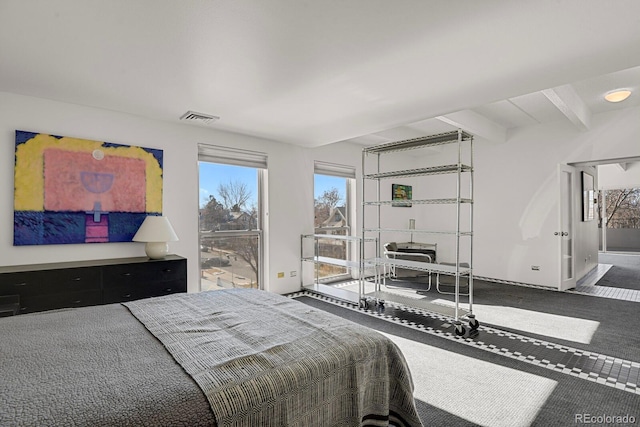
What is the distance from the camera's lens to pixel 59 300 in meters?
2.78

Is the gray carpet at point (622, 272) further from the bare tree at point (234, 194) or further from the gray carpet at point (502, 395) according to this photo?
the bare tree at point (234, 194)

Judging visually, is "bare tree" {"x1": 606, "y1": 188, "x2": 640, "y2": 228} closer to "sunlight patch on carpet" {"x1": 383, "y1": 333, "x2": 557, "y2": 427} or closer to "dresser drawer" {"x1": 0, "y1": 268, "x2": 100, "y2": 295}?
"sunlight patch on carpet" {"x1": 383, "y1": 333, "x2": 557, "y2": 427}

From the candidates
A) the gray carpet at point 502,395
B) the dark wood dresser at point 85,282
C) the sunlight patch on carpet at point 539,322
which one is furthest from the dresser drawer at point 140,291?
the sunlight patch on carpet at point 539,322

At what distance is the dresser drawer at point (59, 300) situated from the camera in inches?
104

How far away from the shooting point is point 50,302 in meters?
2.73

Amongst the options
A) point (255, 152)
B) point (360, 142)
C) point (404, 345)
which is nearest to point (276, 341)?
point (404, 345)

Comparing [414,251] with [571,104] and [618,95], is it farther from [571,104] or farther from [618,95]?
[618,95]

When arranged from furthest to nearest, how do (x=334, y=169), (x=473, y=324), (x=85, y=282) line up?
(x=334, y=169)
(x=473, y=324)
(x=85, y=282)

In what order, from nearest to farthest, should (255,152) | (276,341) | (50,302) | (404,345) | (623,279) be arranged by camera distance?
(276,341), (50,302), (404,345), (255,152), (623,279)

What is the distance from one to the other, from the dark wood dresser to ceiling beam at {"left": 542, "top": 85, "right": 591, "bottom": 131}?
175 inches

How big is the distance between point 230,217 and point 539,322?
3.94m

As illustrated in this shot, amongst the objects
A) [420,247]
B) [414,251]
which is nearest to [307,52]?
[414,251]

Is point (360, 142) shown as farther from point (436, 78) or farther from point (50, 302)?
point (50, 302)

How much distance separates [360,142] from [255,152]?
7.11 feet
